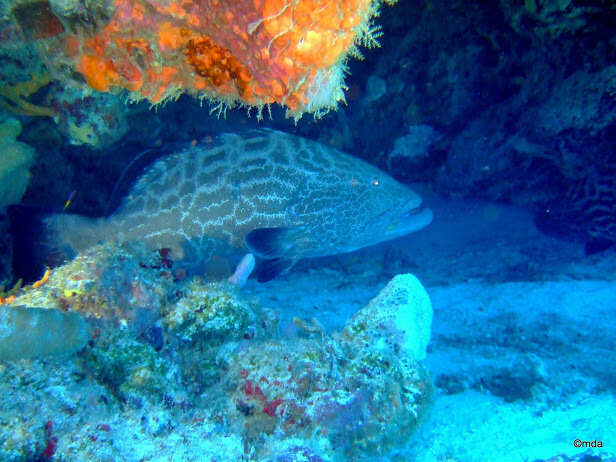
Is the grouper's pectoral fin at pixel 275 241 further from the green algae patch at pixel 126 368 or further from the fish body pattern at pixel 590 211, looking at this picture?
the fish body pattern at pixel 590 211

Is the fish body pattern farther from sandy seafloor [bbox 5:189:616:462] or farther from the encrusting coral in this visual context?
the encrusting coral

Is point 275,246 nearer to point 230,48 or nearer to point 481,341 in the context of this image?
point 481,341

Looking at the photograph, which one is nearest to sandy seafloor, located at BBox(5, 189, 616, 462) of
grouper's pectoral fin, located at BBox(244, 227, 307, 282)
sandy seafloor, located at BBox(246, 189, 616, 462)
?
sandy seafloor, located at BBox(246, 189, 616, 462)

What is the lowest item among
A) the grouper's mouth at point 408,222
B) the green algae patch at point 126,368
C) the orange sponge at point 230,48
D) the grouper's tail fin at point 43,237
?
the green algae patch at point 126,368

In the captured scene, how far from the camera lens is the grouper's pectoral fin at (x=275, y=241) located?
4.63 metres

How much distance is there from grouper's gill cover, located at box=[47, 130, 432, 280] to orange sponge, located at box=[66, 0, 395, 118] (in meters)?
2.03

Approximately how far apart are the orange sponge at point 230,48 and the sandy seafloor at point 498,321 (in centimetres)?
246

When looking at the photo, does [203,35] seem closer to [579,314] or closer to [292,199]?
[292,199]

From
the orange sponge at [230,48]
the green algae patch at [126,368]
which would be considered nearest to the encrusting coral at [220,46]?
the orange sponge at [230,48]

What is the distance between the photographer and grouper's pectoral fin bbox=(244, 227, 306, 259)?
463cm

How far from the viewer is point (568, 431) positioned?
8.30ft

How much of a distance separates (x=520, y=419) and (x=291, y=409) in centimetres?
214
